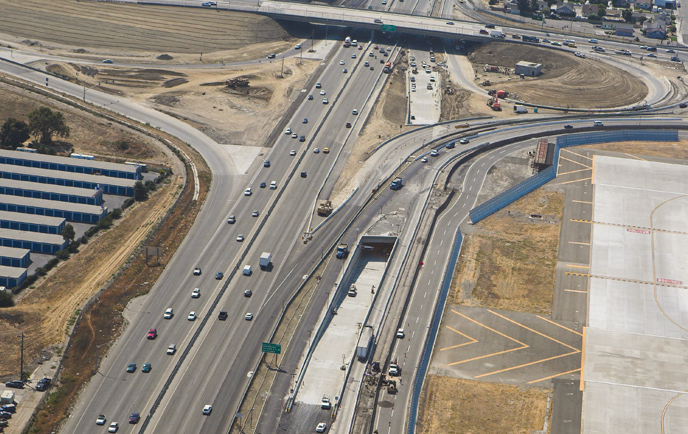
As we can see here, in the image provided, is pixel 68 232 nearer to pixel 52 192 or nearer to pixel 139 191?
pixel 52 192

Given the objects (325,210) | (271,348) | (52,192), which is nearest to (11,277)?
(52,192)


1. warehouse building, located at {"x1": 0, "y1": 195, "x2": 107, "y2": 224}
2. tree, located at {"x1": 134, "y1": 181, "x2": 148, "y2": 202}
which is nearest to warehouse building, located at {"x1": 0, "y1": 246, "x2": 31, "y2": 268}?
warehouse building, located at {"x1": 0, "y1": 195, "x2": 107, "y2": 224}

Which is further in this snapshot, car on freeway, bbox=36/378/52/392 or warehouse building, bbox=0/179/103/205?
warehouse building, bbox=0/179/103/205

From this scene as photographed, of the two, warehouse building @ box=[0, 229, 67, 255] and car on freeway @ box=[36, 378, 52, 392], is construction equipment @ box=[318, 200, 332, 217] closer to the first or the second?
warehouse building @ box=[0, 229, 67, 255]

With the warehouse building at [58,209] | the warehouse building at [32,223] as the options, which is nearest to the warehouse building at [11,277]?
the warehouse building at [32,223]

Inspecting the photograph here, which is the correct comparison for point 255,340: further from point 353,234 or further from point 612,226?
point 612,226

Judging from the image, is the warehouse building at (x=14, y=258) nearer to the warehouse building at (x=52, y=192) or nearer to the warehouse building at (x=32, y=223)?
the warehouse building at (x=32, y=223)
